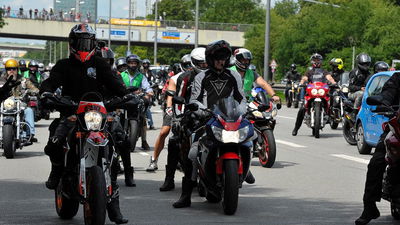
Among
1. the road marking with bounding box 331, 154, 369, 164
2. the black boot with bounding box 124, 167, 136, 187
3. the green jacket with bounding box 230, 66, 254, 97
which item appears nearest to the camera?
the black boot with bounding box 124, 167, 136, 187

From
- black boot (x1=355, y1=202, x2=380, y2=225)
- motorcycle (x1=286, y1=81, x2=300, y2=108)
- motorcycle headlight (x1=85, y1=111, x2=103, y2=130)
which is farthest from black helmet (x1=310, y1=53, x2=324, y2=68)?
motorcycle (x1=286, y1=81, x2=300, y2=108)

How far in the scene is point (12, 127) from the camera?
15797 millimetres

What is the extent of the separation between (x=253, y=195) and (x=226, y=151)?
6.52 ft

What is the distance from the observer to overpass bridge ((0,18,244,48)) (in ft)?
306

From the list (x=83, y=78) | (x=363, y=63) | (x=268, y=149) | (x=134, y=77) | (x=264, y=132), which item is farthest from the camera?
(x=363, y=63)

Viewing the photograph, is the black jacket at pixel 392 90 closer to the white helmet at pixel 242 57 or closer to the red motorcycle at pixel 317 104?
the white helmet at pixel 242 57

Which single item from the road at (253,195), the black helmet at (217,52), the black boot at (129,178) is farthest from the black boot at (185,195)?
the black boot at (129,178)

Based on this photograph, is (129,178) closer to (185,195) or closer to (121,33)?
(185,195)

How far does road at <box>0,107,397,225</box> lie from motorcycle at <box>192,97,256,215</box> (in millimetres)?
255

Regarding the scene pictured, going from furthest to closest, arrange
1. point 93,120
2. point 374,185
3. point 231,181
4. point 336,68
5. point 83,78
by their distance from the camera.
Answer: point 336,68 < point 231,181 < point 83,78 < point 374,185 < point 93,120

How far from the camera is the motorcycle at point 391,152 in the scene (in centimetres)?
796

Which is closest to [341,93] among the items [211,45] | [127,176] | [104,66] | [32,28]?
[127,176]

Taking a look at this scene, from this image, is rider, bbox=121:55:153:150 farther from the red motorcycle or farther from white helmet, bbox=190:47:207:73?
the red motorcycle

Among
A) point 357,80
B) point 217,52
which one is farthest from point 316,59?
point 217,52
